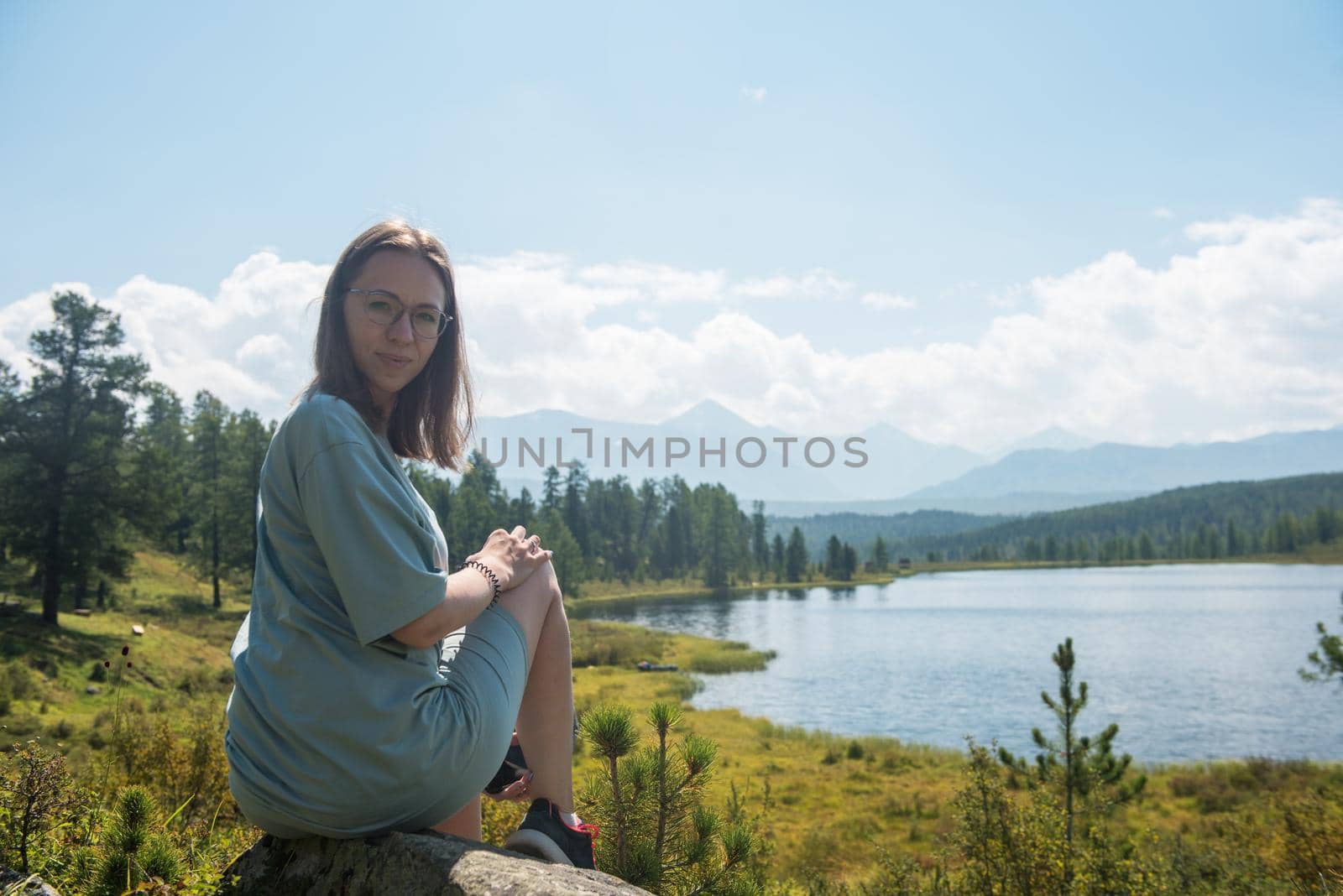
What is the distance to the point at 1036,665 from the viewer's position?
97.5 ft

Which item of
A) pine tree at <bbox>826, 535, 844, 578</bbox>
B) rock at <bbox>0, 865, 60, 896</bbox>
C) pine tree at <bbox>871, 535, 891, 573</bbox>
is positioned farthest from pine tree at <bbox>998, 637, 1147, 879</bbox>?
pine tree at <bbox>871, 535, 891, 573</bbox>

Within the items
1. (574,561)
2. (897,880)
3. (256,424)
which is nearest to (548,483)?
(574,561)

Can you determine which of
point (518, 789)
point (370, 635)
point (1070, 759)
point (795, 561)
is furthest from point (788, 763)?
point (795, 561)

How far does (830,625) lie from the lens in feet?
151

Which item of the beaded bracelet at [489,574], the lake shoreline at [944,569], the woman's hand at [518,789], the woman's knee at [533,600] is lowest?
the lake shoreline at [944,569]

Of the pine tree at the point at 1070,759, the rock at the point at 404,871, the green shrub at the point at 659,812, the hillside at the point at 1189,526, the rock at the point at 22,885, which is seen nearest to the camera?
the rock at the point at 404,871

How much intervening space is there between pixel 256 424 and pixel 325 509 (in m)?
34.8

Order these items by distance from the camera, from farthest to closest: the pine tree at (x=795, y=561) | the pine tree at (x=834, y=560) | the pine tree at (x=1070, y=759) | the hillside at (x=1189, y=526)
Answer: the hillside at (x=1189, y=526) → the pine tree at (x=834, y=560) → the pine tree at (x=795, y=561) → the pine tree at (x=1070, y=759)

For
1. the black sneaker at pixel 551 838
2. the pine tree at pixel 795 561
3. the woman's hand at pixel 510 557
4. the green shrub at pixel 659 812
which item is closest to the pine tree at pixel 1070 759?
the green shrub at pixel 659 812

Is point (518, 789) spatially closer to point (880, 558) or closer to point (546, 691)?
point (546, 691)

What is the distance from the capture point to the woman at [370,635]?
5.45 feet

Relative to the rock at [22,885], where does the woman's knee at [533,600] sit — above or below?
above

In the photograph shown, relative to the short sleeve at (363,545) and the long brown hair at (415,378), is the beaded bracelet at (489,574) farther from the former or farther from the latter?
the long brown hair at (415,378)

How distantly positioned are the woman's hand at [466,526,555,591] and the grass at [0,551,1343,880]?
14.7 feet
